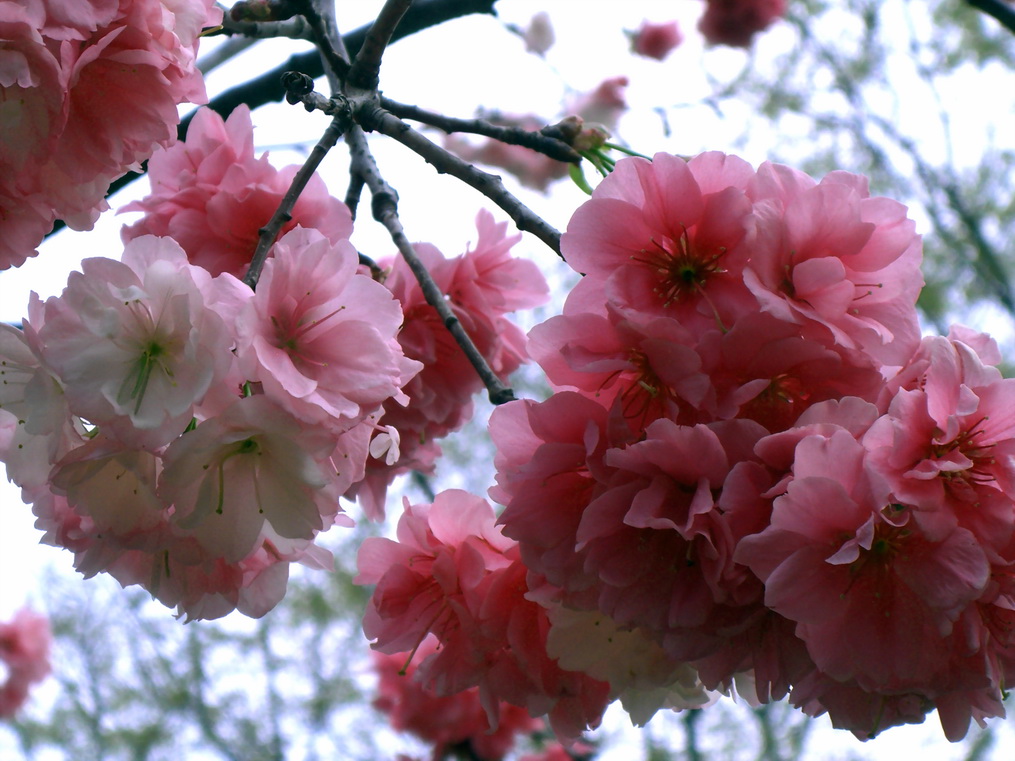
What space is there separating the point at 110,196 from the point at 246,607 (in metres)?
1.12

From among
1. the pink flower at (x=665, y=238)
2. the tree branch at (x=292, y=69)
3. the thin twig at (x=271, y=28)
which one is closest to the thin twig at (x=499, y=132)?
the thin twig at (x=271, y=28)

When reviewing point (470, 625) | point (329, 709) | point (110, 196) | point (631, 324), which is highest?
point (631, 324)

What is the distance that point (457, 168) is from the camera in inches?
48.8

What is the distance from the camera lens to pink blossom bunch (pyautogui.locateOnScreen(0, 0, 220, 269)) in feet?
3.44

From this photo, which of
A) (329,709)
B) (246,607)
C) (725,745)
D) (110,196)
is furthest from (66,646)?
(246,607)

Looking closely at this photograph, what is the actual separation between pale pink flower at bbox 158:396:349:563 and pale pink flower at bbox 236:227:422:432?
3cm

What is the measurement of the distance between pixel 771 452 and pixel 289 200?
0.65 m

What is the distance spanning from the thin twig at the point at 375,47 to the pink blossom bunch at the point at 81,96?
21 centimetres

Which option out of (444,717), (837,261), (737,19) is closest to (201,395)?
(837,261)

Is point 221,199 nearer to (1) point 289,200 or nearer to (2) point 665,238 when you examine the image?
(1) point 289,200

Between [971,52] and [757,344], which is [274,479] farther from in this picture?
[971,52]

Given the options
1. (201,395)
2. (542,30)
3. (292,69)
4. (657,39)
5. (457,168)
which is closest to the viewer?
(201,395)

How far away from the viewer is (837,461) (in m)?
0.85

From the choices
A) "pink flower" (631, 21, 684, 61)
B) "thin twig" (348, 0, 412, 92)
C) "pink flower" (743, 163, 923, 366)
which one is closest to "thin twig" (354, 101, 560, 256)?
"thin twig" (348, 0, 412, 92)
